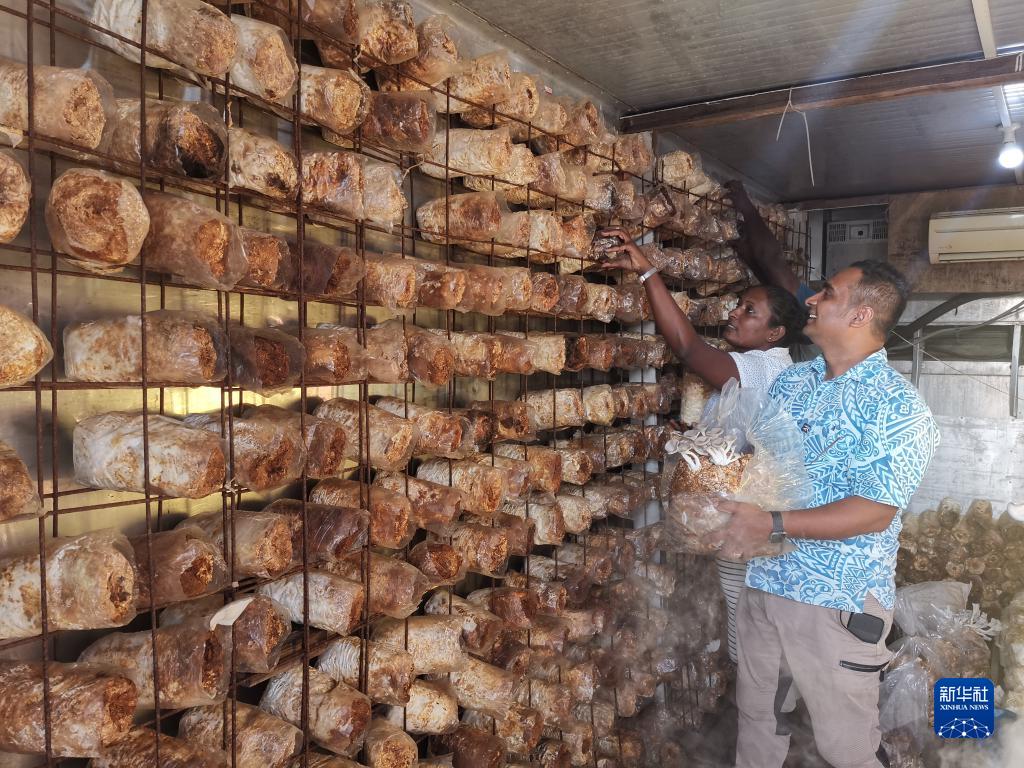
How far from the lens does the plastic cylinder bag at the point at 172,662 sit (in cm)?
153

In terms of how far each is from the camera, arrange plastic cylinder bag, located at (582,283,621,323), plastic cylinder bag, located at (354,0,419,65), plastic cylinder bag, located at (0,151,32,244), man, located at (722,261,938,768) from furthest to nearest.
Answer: plastic cylinder bag, located at (582,283,621,323), man, located at (722,261,938,768), plastic cylinder bag, located at (354,0,419,65), plastic cylinder bag, located at (0,151,32,244)

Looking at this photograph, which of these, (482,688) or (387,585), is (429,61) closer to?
(387,585)

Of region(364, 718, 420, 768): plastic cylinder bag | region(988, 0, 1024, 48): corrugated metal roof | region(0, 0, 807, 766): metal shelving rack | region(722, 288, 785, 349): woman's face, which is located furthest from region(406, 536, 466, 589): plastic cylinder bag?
region(988, 0, 1024, 48): corrugated metal roof

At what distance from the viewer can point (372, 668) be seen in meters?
2.04

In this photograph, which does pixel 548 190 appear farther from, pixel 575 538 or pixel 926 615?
pixel 926 615

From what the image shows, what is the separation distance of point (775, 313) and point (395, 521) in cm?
239

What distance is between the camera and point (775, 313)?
365cm

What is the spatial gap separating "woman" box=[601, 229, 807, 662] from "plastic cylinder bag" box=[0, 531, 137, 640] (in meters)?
2.27

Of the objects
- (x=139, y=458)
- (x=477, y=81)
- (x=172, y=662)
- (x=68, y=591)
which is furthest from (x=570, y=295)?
(x=68, y=591)

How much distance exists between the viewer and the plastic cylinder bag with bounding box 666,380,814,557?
2475 mm

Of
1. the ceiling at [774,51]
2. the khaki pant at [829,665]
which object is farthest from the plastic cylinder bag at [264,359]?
the khaki pant at [829,665]

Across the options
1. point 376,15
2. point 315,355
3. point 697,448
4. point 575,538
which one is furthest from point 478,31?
point 575,538

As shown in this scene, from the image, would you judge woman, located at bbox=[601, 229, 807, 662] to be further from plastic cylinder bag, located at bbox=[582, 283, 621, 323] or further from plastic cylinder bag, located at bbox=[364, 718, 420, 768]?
plastic cylinder bag, located at bbox=[364, 718, 420, 768]

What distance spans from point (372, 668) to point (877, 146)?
168 inches
